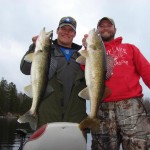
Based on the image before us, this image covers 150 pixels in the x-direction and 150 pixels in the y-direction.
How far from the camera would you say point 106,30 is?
753 cm

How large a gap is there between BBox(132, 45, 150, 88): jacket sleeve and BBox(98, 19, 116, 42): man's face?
61cm

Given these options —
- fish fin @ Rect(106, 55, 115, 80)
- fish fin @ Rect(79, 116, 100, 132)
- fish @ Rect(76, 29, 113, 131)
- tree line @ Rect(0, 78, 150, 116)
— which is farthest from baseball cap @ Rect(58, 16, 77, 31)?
tree line @ Rect(0, 78, 150, 116)

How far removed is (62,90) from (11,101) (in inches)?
3444

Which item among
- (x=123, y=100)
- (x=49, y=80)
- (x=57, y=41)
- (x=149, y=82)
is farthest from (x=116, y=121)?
(x=57, y=41)

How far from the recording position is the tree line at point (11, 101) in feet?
299

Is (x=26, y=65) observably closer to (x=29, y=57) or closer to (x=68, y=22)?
(x=29, y=57)

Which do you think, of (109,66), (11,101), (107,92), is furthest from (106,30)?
(11,101)

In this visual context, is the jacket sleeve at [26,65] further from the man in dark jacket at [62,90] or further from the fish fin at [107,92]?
the fish fin at [107,92]

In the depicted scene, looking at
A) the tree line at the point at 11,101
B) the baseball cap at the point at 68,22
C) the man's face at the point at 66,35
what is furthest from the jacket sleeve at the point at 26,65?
the tree line at the point at 11,101

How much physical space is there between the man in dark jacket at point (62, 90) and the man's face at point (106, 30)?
730 mm

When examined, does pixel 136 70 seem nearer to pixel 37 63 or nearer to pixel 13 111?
pixel 37 63

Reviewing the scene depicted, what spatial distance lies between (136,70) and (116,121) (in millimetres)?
1186

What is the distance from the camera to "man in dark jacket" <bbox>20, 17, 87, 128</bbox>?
7293mm

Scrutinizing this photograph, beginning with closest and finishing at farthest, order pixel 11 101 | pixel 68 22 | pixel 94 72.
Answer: pixel 94 72, pixel 68 22, pixel 11 101
